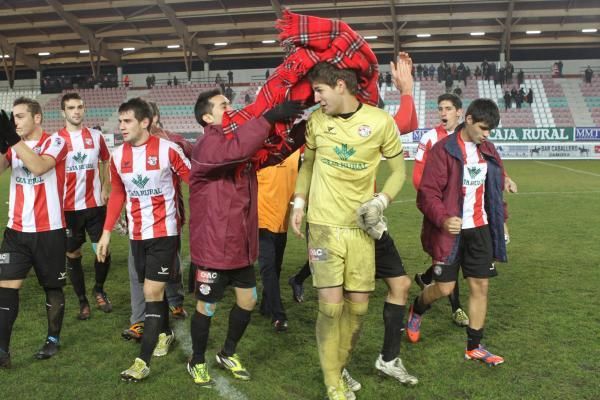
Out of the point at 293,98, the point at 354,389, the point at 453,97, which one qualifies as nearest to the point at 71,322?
the point at 354,389

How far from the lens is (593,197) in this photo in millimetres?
13000

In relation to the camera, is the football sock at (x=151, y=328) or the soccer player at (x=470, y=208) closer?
the football sock at (x=151, y=328)

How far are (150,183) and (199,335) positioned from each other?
1143mm

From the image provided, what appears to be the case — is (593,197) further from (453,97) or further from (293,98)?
(293,98)

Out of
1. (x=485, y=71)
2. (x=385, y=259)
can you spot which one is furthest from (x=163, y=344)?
(x=485, y=71)

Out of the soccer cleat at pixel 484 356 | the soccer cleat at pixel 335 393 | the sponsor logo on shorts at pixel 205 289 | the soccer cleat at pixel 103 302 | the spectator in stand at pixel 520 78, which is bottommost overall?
the soccer cleat at pixel 484 356

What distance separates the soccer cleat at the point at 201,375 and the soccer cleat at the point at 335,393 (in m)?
0.80

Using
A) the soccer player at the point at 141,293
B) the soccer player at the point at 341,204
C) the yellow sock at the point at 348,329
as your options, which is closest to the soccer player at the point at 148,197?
the soccer player at the point at 141,293

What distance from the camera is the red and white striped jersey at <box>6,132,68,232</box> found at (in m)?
4.13

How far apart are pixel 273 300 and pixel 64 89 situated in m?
37.0

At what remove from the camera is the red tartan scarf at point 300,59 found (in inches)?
129

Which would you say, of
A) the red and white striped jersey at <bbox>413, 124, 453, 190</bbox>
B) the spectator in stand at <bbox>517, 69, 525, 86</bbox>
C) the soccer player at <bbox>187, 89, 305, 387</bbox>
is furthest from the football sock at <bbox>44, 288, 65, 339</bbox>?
the spectator in stand at <bbox>517, 69, 525, 86</bbox>

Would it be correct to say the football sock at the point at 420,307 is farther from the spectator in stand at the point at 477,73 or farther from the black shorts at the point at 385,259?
the spectator in stand at the point at 477,73

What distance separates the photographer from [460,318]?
4.97 m
